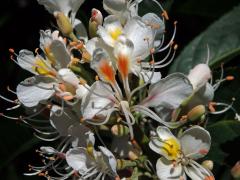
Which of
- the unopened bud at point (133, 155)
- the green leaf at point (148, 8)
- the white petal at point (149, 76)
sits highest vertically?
the green leaf at point (148, 8)

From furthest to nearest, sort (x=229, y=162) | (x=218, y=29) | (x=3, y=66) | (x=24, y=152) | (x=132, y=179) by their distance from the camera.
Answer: (x=3, y=66), (x=24, y=152), (x=218, y=29), (x=229, y=162), (x=132, y=179)

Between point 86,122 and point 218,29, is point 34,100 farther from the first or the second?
point 218,29

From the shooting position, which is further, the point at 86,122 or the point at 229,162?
the point at 229,162

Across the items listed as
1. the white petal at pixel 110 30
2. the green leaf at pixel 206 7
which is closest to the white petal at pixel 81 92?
the white petal at pixel 110 30

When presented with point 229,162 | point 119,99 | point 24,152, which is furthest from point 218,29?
point 24,152

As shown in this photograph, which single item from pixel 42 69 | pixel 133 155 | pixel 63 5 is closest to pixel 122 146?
pixel 133 155

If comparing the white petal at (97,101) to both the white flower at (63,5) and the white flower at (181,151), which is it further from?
the white flower at (63,5)

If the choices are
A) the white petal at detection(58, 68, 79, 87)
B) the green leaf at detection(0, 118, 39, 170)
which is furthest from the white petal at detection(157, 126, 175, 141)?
the green leaf at detection(0, 118, 39, 170)
